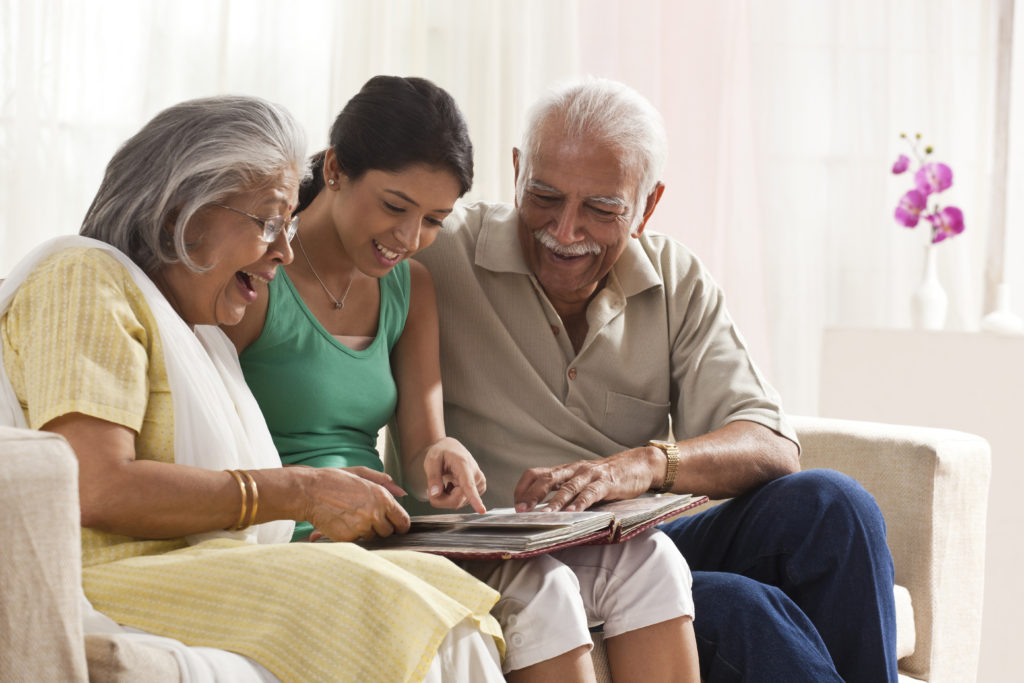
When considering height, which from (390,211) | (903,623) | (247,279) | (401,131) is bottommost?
(903,623)

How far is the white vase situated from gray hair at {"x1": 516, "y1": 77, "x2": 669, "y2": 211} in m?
1.67

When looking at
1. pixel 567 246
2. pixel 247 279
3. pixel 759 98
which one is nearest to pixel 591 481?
pixel 567 246

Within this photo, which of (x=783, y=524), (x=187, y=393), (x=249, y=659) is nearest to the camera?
(x=249, y=659)

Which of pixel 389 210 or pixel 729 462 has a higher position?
pixel 389 210

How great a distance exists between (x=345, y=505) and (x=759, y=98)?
299cm

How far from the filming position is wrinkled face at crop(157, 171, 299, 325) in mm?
1471

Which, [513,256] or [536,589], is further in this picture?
Answer: [513,256]

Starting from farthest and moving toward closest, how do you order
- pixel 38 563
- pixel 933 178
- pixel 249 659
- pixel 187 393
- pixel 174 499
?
pixel 933 178 < pixel 187 393 < pixel 174 499 < pixel 249 659 < pixel 38 563

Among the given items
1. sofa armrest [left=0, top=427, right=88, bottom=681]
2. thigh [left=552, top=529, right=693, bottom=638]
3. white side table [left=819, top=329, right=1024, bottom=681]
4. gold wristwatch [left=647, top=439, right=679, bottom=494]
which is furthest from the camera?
white side table [left=819, top=329, right=1024, bottom=681]

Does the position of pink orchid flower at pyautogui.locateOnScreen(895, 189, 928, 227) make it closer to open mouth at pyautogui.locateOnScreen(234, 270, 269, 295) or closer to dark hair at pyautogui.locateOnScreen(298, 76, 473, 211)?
dark hair at pyautogui.locateOnScreen(298, 76, 473, 211)

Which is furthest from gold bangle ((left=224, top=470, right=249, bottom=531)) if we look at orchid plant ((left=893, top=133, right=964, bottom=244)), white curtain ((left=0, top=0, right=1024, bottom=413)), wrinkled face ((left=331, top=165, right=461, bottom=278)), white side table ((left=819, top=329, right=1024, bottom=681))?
orchid plant ((left=893, top=133, right=964, bottom=244))

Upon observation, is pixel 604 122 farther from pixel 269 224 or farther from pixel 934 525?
pixel 934 525

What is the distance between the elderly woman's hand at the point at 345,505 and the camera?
1390mm

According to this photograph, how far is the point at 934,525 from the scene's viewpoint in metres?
2.04
